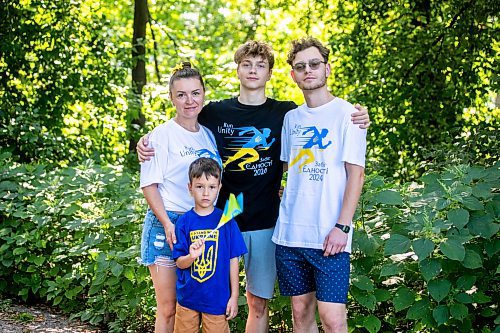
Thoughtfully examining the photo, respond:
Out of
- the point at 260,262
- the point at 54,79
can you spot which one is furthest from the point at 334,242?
the point at 54,79

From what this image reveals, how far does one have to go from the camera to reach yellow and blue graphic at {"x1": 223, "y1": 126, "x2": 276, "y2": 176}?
389 centimetres

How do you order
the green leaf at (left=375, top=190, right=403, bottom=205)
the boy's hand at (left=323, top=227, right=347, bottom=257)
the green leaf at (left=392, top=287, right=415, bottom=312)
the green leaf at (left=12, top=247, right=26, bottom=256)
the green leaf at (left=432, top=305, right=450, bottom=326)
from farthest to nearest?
the green leaf at (left=12, top=247, right=26, bottom=256) < the green leaf at (left=375, top=190, right=403, bottom=205) < the green leaf at (left=392, top=287, right=415, bottom=312) < the green leaf at (left=432, top=305, right=450, bottom=326) < the boy's hand at (left=323, top=227, right=347, bottom=257)

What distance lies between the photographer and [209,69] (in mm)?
10711

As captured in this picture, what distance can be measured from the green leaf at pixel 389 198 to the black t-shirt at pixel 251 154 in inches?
23.7

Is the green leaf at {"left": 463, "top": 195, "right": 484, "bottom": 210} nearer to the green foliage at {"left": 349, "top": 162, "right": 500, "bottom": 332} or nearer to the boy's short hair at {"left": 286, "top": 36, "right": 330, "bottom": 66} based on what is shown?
the green foliage at {"left": 349, "top": 162, "right": 500, "bottom": 332}

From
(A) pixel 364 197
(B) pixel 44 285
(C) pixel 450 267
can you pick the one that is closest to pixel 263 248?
(A) pixel 364 197

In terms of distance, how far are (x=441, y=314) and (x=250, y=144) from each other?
1.34 metres

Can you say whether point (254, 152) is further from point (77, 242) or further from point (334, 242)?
point (77, 242)

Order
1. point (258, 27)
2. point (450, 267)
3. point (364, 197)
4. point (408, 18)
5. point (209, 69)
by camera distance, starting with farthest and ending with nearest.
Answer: point (258, 27) → point (209, 69) → point (408, 18) → point (364, 197) → point (450, 267)

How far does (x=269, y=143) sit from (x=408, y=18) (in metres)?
4.77

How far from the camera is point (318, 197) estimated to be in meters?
3.63

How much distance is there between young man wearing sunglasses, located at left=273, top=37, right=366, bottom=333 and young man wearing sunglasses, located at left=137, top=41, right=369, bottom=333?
167mm

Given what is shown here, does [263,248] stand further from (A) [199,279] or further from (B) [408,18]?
(B) [408,18]

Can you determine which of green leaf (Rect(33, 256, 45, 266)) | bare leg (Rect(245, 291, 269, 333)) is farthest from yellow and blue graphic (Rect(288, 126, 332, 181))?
green leaf (Rect(33, 256, 45, 266))
